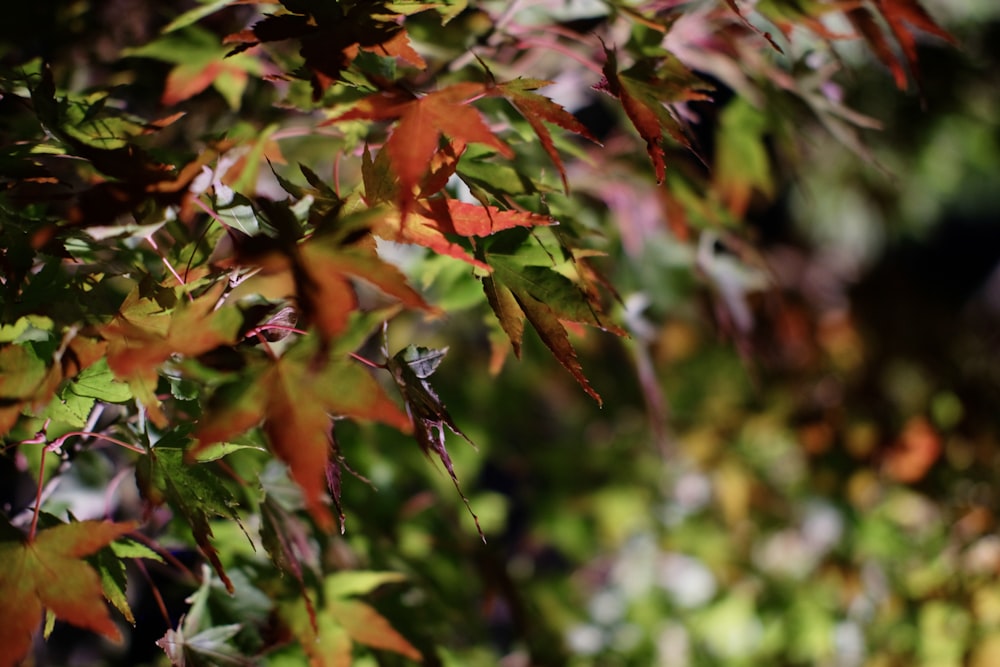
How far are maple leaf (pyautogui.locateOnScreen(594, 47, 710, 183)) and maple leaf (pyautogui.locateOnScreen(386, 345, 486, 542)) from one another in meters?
0.23

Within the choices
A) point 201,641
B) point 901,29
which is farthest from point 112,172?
point 901,29

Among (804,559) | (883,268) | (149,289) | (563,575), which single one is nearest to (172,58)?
(149,289)

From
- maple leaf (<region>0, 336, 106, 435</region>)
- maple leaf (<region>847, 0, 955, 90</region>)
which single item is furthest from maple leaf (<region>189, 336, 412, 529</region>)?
maple leaf (<region>847, 0, 955, 90</region>)

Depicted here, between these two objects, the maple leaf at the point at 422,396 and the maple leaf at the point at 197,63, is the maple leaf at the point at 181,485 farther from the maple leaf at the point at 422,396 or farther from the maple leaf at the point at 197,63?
the maple leaf at the point at 197,63

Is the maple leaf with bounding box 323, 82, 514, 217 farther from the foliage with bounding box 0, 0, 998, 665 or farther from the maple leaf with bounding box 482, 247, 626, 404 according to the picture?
the maple leaf with bounding box 482, 247, 626, 404

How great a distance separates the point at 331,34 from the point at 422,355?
0.25 metres

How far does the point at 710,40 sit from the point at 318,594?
805 mm

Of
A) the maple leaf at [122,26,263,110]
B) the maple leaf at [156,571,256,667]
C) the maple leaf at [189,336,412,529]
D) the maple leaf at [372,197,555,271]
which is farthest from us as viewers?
the maple leaf at [122,26,263,110]

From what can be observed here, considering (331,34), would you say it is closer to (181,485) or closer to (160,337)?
(160,337)

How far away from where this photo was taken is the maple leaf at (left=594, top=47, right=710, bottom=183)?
62 centimetres

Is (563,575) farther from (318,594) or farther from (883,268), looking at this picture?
(883,268)

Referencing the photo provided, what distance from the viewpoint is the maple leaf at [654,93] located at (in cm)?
62

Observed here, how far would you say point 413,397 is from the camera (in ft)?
1.88

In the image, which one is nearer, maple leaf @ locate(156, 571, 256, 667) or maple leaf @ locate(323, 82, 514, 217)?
maple leaf @ locate(323, 82, 514, 217)
